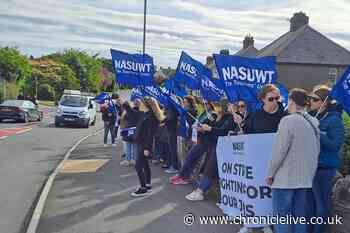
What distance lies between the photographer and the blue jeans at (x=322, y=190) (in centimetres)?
534

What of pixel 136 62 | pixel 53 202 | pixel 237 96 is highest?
pixel 136 62

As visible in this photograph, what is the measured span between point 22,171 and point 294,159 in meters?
7.34

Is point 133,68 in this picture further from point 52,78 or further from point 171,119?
point 52,78

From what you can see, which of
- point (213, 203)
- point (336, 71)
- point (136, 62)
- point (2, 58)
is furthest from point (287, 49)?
point (213, 203)

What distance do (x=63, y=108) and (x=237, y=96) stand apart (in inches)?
789

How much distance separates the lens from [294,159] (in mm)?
4812

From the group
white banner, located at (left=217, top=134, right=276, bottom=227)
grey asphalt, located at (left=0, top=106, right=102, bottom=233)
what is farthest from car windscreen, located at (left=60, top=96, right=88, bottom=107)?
white banner, located at (left=217, top=134, right=276, bottom=227)

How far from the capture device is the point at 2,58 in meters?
51.0

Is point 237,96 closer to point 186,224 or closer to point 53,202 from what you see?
point 186,224

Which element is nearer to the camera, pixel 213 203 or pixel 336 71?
pixel 213 203

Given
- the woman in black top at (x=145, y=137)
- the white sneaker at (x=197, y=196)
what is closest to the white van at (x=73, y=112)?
the woman in black top at (x=145, y=137)

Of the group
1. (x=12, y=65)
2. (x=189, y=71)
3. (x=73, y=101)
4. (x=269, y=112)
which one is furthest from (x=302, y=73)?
(x=269, y=112)

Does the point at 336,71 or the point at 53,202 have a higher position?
the point at 336,71

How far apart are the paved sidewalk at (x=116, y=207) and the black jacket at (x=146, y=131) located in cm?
91
